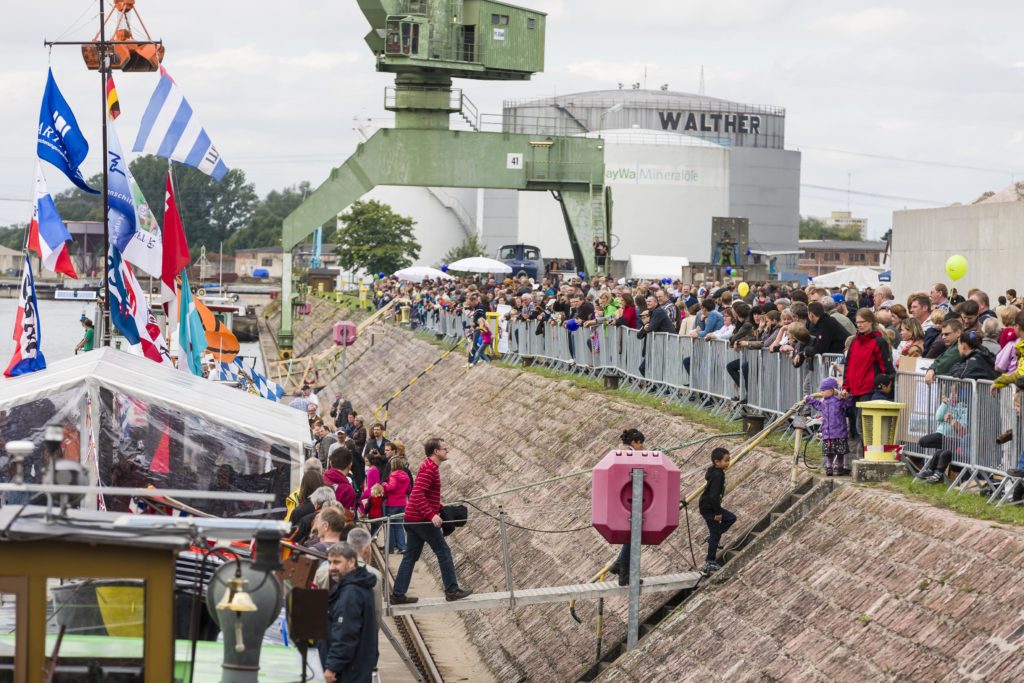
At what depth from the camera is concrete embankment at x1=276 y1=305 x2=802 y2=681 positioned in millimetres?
16469

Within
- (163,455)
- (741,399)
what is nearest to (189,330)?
(741,399)

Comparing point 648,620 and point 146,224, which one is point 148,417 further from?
point 146,224

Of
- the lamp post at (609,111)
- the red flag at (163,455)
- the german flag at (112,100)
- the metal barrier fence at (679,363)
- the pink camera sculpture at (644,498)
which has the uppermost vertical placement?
the lamp post at (609,111)

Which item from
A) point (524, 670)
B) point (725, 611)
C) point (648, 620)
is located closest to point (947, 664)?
point (725, 611)

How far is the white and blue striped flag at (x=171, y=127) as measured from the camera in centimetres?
2416

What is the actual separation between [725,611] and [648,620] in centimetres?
138

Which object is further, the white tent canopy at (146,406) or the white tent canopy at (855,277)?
the white tent canopy at (855,277)

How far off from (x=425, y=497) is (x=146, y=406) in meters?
2.93

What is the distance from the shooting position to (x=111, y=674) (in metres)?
7.86

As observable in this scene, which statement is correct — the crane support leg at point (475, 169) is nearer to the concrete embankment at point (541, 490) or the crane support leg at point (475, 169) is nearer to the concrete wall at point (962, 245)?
the concrete embankment at point (541, 490)

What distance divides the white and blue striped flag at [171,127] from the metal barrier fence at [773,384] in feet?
23.0

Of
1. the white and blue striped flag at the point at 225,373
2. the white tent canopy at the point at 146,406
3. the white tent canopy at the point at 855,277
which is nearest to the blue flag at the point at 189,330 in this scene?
the white and blue striped flag at the point at 225,373

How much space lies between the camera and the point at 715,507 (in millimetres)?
15055

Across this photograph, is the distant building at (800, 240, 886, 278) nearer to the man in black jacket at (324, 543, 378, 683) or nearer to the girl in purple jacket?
the girl in purple jacket
